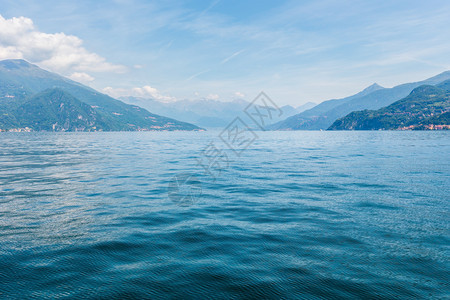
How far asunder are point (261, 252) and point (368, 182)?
17584 millimetres

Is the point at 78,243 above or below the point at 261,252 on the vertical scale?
above

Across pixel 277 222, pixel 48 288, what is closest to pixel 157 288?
pixel 48 288

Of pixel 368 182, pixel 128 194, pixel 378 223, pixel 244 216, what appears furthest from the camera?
pixel 368 182

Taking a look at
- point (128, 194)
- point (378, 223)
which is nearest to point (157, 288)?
point (378, 223)

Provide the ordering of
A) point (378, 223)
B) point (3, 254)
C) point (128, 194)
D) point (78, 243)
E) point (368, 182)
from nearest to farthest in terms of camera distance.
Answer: point (3, 254)
point (78, 243)
point (378, 223)
point (128, 194)
point (368, 182)

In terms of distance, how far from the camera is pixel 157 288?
712cm

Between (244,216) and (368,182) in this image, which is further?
(368,182)

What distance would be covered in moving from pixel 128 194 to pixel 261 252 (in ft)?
41.8

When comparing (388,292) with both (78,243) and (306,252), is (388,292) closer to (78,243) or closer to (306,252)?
(306,252)

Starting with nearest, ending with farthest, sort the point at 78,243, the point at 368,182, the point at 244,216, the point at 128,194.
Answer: the point at 78,243 → the point at 244,216 → the point at 128,194 → the point at 368,182

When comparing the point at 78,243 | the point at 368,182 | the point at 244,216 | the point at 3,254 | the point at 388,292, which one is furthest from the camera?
the point at 368,182

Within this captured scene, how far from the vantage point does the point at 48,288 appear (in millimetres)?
7043

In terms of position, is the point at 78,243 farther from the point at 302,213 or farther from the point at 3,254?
the point at 302,213

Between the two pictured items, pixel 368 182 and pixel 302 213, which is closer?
pixel 302 213
